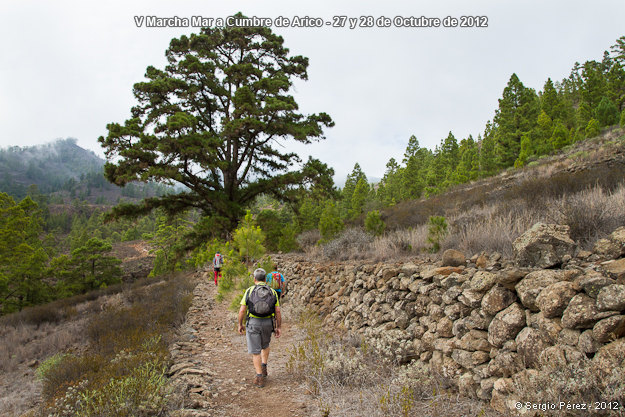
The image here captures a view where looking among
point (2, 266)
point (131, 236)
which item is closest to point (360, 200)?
point (2, 266)

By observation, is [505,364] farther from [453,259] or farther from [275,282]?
[275,282]

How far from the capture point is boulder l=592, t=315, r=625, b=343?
2.07 meters

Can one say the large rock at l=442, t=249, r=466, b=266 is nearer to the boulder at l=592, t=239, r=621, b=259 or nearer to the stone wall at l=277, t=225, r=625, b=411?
the stone wall at l=277, t=225, r=625, b=411

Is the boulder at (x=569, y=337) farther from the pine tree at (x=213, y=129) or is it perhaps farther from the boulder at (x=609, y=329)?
the pine tree at (x=213, y=129)

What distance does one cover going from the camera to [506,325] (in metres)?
2.82

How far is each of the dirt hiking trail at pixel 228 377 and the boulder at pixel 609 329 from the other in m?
2.82

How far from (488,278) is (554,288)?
740mm

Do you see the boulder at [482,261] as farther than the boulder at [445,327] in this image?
Yes

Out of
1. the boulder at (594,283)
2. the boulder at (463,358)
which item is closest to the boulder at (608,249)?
the boulder at (594,283)

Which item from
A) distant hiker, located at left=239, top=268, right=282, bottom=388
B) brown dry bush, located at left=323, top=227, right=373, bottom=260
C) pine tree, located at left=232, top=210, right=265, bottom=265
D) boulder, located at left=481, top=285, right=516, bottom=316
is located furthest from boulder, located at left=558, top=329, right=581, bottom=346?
pine tree, located at left=232, top=210, right=265, bottom=265

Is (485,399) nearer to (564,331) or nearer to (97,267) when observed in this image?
(564,331)

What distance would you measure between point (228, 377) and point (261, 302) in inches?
54.5

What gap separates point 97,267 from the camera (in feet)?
75.0

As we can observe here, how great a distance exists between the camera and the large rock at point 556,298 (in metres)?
2.46
